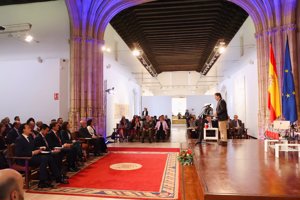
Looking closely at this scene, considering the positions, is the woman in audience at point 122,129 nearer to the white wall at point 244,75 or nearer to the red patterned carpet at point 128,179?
the red patterned carpet at point 128,179

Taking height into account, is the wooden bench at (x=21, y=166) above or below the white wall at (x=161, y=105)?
below

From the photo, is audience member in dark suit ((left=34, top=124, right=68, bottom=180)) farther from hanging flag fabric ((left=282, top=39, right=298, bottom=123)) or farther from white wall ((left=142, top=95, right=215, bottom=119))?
white wall ((left=142, top=95, right=215, bottom=119))

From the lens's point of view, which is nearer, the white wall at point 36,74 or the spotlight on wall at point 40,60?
the white wall at point 36,74

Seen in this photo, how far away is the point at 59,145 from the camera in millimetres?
5434

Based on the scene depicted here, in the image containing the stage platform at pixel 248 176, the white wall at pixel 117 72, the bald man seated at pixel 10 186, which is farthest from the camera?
the white wall at pixel 117 72

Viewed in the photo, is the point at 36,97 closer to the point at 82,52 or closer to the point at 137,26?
the point at 82,52

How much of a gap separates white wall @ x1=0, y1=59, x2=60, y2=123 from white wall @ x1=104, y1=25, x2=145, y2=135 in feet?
8.06

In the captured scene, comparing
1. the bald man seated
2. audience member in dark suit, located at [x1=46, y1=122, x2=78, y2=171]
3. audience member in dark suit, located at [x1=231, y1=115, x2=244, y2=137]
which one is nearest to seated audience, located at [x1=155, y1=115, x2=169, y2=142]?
audience member in dark suit, located at [x1=231, y1=115, x2=244, y2=137]

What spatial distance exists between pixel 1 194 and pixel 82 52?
24.8ft

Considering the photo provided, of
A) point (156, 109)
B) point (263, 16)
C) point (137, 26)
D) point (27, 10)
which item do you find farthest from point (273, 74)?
point (156, 109)

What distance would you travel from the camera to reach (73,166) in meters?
5.70

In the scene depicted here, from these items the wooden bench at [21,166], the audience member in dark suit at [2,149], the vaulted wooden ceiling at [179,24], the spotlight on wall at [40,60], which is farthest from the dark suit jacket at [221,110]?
the spotlight on wall at [40,60]

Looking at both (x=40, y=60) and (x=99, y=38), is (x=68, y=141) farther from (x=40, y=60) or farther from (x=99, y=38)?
(x=40, y=60)

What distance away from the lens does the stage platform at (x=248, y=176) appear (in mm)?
2398
